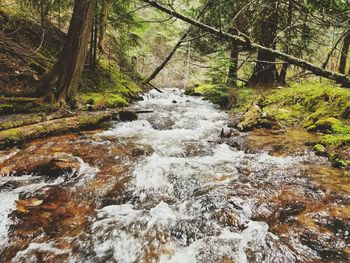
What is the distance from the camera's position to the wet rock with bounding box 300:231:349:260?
246cm

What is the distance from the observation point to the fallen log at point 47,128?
5.00 metres

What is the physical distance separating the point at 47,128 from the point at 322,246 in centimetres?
520

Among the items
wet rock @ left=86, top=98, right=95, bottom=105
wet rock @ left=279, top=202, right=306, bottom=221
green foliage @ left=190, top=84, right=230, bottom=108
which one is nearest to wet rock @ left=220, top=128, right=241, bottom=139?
wet rock @ left=279, top=202, right=306, bottom=221

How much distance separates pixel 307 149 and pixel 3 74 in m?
7.85

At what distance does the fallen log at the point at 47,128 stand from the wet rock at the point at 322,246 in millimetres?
4789

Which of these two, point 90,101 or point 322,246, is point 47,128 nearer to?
point 90,101

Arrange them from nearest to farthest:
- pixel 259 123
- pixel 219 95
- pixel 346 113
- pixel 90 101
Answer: pixel 346 113, pixel 259 123, pixel 90 101, pixel 219 95

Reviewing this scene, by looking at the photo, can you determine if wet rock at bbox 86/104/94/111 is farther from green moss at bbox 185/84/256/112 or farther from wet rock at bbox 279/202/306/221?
wet rock at bbox 279/202/306/221

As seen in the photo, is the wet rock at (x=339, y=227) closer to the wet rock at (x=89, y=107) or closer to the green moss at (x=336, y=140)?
the green moss at (x=336, y=140)

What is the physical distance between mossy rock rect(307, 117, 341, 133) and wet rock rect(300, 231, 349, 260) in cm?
350

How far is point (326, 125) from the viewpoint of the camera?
612cm

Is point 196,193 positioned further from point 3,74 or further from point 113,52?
point 113,52

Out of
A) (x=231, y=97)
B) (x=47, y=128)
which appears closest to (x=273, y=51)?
(x=47, y=128)

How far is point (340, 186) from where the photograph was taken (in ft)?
11.7
